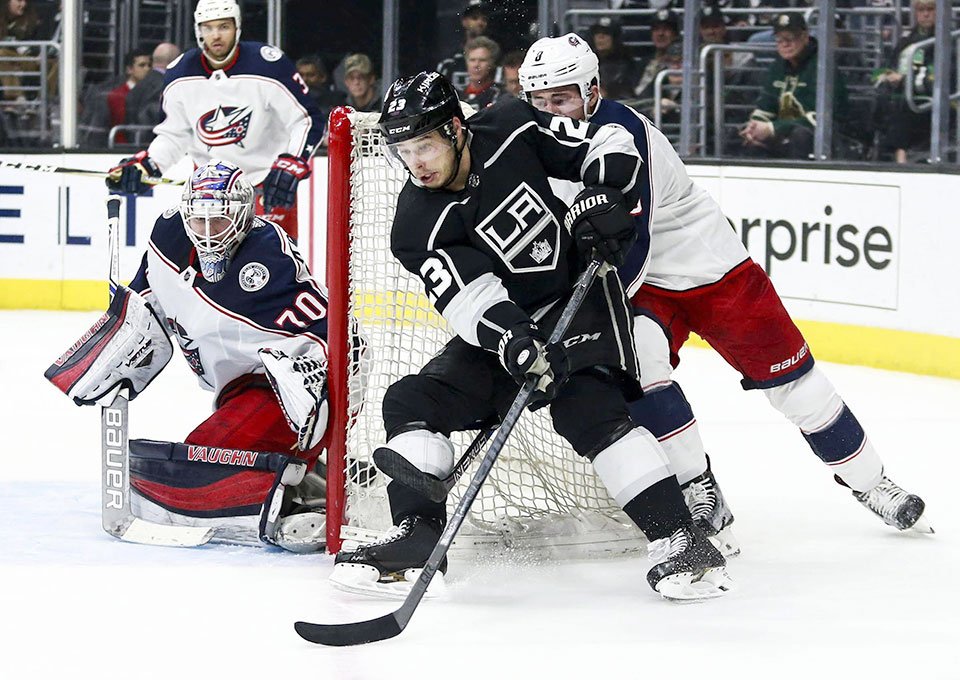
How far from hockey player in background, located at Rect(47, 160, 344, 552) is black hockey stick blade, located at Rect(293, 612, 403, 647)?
607 mm

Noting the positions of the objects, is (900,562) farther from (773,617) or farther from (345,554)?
(345,554)

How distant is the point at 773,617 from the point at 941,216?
2998 mm

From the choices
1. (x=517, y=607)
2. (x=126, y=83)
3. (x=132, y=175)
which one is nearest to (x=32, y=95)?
(x=126, y=83)

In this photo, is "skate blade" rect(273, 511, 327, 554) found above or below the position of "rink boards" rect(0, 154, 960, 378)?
below

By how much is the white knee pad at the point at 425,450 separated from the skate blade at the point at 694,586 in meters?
0.43

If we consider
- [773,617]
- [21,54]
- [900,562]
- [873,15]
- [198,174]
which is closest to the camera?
[773,617]

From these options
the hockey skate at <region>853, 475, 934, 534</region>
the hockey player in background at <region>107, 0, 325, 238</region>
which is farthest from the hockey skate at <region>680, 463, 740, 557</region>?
the hockey player in background at <region>107, 0, 325, 238</region>

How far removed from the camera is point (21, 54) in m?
7.28

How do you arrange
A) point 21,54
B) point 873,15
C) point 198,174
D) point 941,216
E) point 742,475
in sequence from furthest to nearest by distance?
point 21,54 → point 873,15 → point 941,216 → point 742,475 → point 198,174

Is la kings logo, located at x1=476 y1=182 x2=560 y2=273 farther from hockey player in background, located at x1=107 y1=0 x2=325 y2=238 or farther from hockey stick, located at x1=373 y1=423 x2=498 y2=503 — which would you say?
hockey player in background, located at x1=107 y1=0 x2=325 y2=238

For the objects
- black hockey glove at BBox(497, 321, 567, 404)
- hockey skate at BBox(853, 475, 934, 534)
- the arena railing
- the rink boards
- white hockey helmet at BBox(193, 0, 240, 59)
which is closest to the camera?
black hockey glove at BBox(497, 321, 567, 404)

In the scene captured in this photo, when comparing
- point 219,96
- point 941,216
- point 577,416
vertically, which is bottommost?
point 577,416

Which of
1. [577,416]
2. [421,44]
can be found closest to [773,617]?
[577,416]

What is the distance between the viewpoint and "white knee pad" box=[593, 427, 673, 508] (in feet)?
8.48
